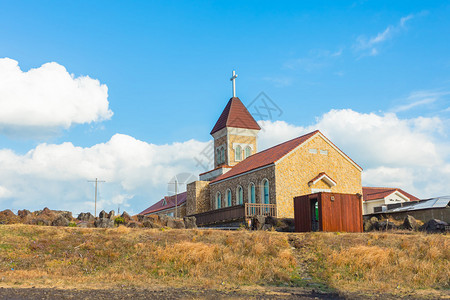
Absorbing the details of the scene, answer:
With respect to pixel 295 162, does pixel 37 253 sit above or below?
below

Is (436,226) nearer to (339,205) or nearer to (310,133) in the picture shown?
(339,205)

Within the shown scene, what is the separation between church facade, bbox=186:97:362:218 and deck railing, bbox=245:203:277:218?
0.08 meters

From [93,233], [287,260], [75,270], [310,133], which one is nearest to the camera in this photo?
[75,270]

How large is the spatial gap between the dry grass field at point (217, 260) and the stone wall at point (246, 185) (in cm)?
1393

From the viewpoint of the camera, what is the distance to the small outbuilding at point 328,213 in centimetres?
2847

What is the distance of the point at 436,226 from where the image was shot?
1142 inches

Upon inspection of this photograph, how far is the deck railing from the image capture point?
35281 millimetres

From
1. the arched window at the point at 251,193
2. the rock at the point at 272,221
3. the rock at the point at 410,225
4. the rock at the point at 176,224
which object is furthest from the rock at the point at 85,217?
the rock at the point at 410,225

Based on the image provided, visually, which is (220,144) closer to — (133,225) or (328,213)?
(328,213)

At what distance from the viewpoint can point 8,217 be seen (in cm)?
2862

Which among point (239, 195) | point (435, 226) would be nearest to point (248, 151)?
point (239, 195)

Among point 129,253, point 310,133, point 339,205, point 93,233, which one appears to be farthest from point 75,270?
point 310,133

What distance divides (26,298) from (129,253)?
6.61m

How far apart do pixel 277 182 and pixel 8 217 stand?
62.5 ft
